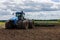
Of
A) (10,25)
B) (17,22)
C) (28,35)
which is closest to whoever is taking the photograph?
(28,35)

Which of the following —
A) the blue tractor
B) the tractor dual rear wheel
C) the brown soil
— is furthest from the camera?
the tractor dual rear wheel

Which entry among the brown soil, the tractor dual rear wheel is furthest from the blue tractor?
the brown soil

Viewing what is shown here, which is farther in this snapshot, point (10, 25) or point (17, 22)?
point (10, 25)

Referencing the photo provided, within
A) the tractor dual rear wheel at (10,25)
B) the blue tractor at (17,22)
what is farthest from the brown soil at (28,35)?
the tractor dual rear wheel at (10,25)

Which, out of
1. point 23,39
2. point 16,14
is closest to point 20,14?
point 16,14

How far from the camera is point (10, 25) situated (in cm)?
1925

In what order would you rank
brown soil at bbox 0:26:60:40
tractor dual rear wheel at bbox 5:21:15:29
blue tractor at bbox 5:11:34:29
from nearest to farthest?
brown soil at bbox 0:26:60:40 < blue tractor at bbox 5:11:34:29 < tractor dual rear wheel at bbox 5:21:15:29

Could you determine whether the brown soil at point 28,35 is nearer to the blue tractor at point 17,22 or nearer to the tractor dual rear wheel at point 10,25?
the blue tractor at point 17,22

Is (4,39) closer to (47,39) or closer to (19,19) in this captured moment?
(47,39)

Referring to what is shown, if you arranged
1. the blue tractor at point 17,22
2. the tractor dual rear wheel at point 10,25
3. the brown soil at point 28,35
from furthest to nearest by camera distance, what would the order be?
the tractor dual rear wheel at point 10,25
the blue tractor at point 17,22
the brown soil at point 28,35

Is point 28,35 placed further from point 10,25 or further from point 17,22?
point 10,25

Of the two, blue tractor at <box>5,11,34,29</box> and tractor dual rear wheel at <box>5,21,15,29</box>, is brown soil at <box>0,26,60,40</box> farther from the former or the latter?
tractor dual rear wheel at <box>5,21,15,29</box>

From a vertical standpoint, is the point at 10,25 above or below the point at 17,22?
below

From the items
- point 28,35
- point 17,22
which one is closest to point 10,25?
point 17,22
